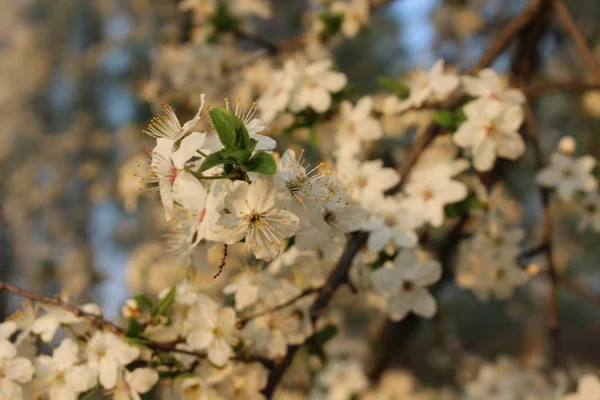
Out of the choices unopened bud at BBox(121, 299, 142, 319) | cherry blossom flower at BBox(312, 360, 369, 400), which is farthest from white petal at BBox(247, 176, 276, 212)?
cherry blossom flower at BBox(312, 360, 369, 400)

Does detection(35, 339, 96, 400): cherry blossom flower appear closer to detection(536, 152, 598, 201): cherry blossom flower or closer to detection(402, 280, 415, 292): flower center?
detection(402, 280, 415, 292): flower center

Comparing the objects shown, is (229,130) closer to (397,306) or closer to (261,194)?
(261,194)

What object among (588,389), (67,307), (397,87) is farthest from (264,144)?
(588,389)

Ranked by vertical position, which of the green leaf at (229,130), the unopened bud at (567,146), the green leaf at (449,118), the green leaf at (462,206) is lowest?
the unopened bud at (567,146)

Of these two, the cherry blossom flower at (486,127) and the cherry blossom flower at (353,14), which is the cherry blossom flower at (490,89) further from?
the cherry blossom flower at (353,14)

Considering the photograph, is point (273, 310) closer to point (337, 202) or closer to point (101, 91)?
point (337, 202)

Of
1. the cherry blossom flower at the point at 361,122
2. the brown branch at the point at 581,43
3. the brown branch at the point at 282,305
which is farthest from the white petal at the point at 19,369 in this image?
the brown branch at the point at 581,43
